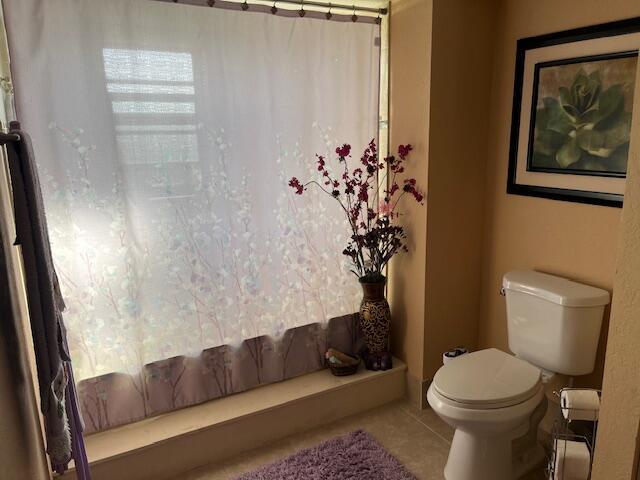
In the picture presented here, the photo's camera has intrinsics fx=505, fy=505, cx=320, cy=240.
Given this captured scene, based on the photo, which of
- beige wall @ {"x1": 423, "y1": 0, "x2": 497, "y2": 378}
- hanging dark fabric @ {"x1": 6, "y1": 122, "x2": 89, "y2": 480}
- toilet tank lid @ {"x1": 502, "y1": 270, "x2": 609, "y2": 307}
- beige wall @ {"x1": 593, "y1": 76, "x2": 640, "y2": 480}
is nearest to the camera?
hanging dark fabric @ {"x1": 6, "y1": 122, "x2": 89, "y2": 480}

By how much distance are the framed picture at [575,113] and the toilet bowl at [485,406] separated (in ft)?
2.65

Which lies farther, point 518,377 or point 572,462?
point 518,377

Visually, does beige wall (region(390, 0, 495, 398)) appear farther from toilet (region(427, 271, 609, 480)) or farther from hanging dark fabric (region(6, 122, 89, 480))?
hanging dark fabric (region(6, 122, 89, 480))

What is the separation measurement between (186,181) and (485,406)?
1.56 m

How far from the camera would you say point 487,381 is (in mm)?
2053

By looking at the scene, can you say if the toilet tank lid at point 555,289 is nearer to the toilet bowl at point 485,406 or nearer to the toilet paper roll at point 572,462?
the toilet bowl at point 485,406

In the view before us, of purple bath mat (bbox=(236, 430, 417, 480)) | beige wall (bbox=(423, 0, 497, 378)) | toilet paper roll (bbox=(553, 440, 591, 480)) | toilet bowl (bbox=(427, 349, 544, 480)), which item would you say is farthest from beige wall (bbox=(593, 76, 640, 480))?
beige wall (bbox=(423, 0, 497, 378))

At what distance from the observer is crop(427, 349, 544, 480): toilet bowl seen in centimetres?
195

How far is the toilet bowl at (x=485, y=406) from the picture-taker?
6.39 feet

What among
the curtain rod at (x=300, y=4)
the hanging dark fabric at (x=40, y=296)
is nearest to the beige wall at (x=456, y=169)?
the curtain rod at (x=300, y=4)

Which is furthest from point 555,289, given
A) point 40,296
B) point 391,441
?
point 40,296

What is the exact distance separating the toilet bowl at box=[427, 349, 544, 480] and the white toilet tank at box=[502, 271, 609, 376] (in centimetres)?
12

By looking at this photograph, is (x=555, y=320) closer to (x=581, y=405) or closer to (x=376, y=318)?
(x=581, y=405)

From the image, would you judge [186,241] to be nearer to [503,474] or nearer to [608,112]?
[503,474]
